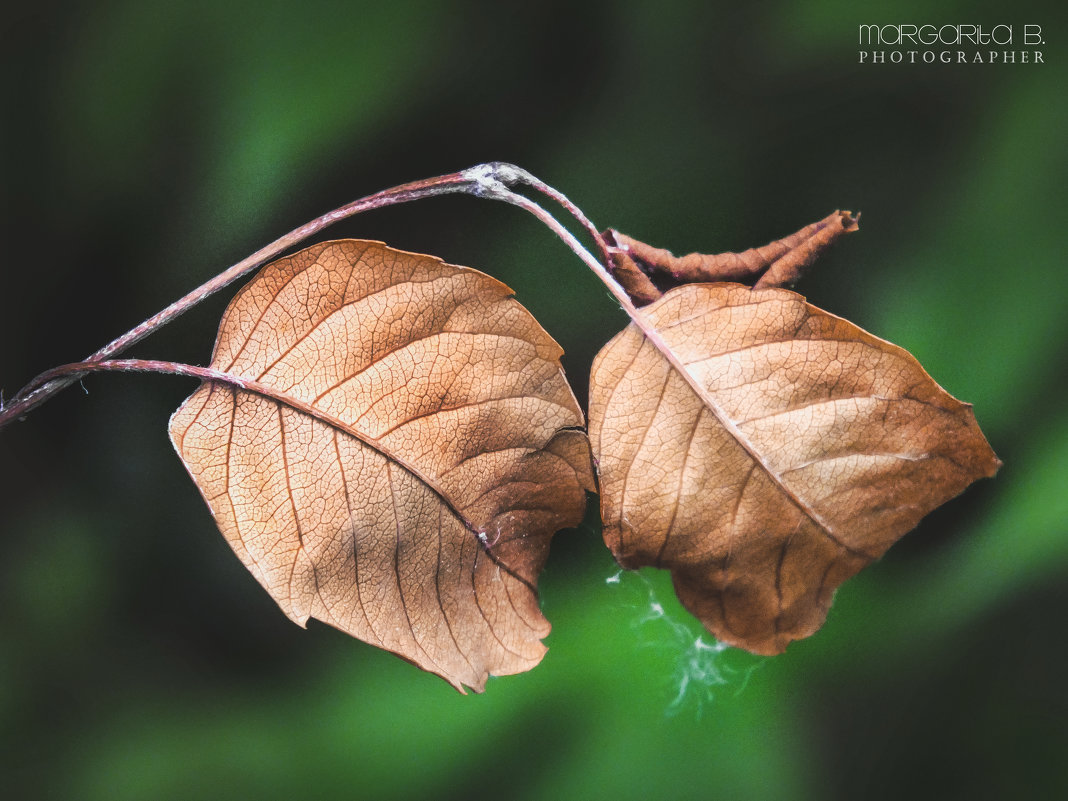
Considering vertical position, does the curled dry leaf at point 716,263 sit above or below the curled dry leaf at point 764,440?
above

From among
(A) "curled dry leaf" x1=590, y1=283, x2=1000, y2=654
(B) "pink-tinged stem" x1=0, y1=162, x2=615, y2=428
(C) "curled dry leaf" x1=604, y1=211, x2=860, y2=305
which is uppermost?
(B) "pink-tinged stem" x1=0, y1=162, x2=615, y2=428

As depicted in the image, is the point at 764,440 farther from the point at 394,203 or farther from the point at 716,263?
the point at 394,203

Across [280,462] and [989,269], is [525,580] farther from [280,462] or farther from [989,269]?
[989,269]

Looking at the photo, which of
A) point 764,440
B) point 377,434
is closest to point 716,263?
point 764,440

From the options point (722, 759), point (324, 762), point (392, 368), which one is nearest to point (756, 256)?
point (392, 368)

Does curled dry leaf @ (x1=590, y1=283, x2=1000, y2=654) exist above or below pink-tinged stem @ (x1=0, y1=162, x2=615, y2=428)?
below
